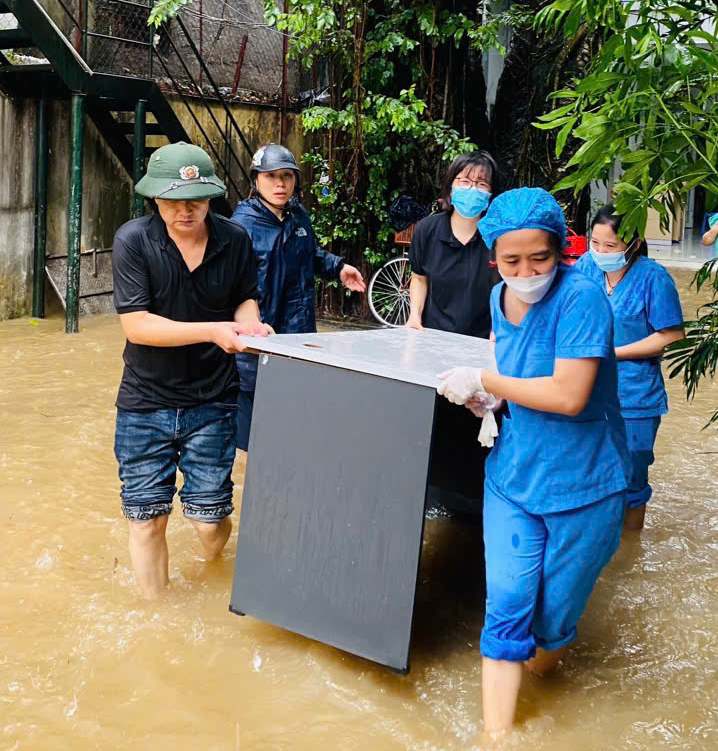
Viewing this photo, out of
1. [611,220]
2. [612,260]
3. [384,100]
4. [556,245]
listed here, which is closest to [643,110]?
[556,245]

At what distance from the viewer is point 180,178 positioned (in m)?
3.36

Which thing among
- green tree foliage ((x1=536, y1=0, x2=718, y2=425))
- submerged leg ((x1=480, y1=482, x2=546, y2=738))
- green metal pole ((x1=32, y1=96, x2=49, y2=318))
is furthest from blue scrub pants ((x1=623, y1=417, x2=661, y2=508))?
green metal pole ((x1=32, y1=96, x2=49, y2=318))

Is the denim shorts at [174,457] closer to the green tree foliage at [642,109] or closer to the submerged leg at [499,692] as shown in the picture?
the submerged leg at [499,692]

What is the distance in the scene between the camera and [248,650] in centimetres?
341

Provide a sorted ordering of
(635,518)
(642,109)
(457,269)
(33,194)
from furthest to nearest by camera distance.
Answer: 1. (33,194)
2. (635,518)
3. (457,269)
4. (642,109)

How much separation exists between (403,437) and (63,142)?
25.8 feet

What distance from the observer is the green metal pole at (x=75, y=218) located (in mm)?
8570

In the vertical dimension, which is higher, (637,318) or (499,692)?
(637,318)

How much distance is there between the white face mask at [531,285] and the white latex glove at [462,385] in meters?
0.25

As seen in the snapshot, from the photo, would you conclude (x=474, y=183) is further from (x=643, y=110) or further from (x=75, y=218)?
(x=75, y=218)

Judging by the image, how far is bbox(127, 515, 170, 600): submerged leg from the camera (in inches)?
139

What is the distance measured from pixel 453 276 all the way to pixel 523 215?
180 centimetres

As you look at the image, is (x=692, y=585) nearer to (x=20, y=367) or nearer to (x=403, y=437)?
(x=403, y=437)

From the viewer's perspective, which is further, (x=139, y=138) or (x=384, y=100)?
(x=384, y=100)
